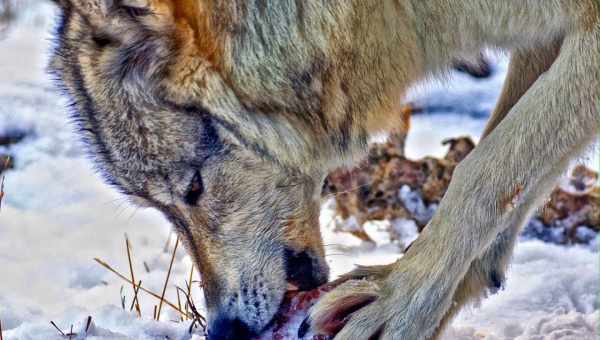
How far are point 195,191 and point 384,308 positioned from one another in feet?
2.30

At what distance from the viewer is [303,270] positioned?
3133mm

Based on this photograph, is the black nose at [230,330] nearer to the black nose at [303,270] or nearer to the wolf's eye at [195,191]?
the black nose at [303,270]

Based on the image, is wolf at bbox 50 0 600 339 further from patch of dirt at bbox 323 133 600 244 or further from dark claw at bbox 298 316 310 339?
patch of dirt at bbox 323 133 600 244

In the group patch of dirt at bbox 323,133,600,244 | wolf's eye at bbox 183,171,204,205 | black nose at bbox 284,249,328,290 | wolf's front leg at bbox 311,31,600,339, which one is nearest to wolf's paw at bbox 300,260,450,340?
wolf's front leg at bbox 311,31,600,339

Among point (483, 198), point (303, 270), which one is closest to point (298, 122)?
point (303, 270)

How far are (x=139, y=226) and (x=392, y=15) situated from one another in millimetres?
2678

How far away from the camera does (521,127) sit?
9.29ft

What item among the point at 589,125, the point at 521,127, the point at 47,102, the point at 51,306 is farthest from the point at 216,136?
the point at 47,102

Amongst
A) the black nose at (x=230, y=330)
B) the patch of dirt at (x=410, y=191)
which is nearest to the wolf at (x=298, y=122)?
the black nose at (x=230, y=330)

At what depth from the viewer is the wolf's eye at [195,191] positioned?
304 cm

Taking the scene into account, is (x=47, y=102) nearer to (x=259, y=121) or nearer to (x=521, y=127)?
(x=259, y=121)

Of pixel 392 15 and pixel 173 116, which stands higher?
pixel 392 15

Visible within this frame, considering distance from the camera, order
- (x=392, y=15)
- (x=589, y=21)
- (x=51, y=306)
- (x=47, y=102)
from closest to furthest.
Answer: (x=589, y=21) → (x=392, y=15) → (x=51, y=306) → (x=47, y=102)

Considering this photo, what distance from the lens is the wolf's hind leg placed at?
127 inches
